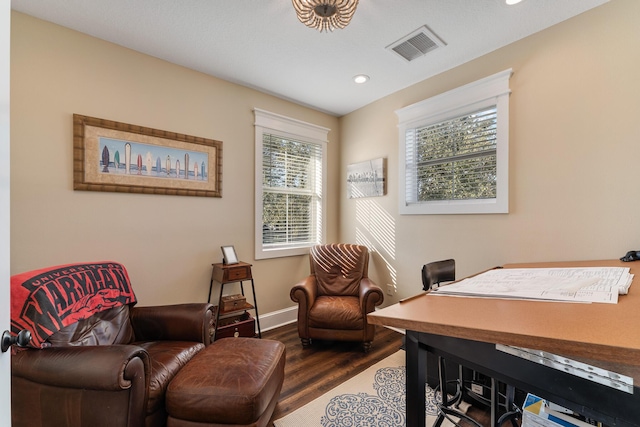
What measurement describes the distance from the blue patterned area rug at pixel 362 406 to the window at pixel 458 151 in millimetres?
1638

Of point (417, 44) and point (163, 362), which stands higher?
point (417, 44)

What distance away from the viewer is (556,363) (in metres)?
0.51

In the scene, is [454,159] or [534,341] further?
[454,159]

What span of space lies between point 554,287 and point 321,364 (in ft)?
6.45

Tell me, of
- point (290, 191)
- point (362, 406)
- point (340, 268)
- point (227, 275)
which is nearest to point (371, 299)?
point (340, 268)

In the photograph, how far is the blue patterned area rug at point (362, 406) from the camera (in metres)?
1.65

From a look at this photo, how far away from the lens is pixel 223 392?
4.29ft

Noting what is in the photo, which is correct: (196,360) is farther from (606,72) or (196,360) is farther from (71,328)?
(606,72)

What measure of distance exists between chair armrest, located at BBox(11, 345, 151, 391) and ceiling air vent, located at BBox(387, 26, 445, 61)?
2785mm

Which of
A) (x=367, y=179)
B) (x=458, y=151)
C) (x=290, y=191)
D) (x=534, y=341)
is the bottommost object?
(x=534, y=341)

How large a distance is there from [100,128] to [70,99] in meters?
0.26

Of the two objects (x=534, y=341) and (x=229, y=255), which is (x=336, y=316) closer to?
(x=229, y=255)

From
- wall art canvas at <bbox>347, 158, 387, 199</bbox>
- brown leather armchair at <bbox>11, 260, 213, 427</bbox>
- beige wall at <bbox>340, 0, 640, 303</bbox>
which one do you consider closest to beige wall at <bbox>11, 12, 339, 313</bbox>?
brown leather armchair at <bbox>11, 260, 213, 427</bbox>

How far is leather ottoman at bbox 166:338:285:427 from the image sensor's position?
1.28m
